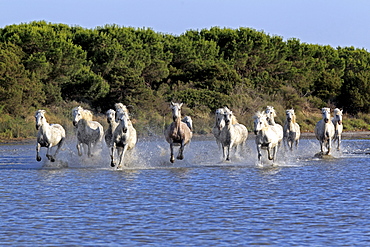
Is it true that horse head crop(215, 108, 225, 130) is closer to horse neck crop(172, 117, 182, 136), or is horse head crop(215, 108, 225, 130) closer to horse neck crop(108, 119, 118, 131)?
horse neck crop(172, 117, 182, 136)

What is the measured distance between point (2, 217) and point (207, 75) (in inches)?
1835

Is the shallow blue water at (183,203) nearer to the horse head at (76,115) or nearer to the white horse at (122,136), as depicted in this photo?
the white horse at (122,136)

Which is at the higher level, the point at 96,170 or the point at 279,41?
the point at 279,41

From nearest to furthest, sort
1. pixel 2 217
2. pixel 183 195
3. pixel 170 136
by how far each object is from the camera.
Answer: pixel 2 217
pixel 183 195
pixel 170 136

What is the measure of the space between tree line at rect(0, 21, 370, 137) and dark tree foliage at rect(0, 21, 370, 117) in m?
0.07

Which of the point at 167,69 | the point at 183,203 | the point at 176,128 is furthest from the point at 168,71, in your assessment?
the point at 183,203

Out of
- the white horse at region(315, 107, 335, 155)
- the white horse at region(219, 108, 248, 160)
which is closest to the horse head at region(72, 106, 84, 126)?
the white horse at region(219, 108, 248, 160)

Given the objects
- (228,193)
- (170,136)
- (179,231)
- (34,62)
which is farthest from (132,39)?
(179,231)

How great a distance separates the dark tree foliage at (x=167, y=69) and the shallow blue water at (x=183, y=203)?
24.9m

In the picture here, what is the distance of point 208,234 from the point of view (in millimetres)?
10320

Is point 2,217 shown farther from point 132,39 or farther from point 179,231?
point 132,39

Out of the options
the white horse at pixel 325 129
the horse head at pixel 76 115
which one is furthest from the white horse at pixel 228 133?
the horse head at pixel 76 115

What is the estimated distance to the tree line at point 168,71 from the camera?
47.4 m

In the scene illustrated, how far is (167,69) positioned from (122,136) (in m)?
37.5
